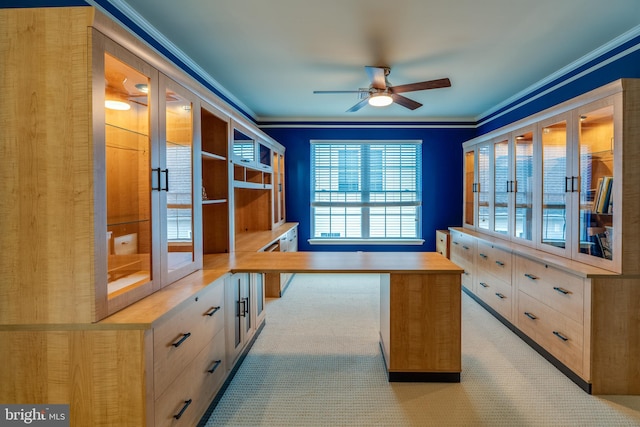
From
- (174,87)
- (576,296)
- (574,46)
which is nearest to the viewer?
(174,87)

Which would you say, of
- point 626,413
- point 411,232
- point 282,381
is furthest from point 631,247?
point 411,232

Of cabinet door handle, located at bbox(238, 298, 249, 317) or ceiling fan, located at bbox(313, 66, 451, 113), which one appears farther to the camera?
ceiling fan, located at bbox(313, 66, 451, 113)

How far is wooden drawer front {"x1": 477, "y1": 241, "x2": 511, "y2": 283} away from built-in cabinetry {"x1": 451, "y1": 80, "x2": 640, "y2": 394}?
0.06ft

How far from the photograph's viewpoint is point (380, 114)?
5.21m

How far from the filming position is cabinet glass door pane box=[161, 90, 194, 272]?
6.07 feet

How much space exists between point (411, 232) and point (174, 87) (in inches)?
182

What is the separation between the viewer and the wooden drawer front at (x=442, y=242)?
5.08m

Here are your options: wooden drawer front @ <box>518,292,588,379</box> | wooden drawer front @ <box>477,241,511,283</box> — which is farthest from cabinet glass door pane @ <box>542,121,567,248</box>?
wooden drawer front @ <box>518,292,588,379</box>

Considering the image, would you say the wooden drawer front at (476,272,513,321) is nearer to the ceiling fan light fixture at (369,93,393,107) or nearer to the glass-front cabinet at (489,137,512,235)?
the glass-front cabinet at (489,137,512,235)

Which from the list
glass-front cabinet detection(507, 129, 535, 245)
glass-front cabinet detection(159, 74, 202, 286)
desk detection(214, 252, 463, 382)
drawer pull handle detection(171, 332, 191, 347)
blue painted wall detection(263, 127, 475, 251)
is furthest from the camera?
blue painted wall detection(263, 127, 475, 251)

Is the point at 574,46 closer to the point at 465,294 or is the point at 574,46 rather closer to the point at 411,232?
the point at 465,294

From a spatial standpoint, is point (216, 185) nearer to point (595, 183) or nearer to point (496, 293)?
point (595, 183)

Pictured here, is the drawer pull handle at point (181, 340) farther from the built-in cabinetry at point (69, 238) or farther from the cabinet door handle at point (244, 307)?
the cabinet door handle at point (244, 307)

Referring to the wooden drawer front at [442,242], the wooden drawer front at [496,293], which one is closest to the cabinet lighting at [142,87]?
the wooden drawer front at [496,293]
